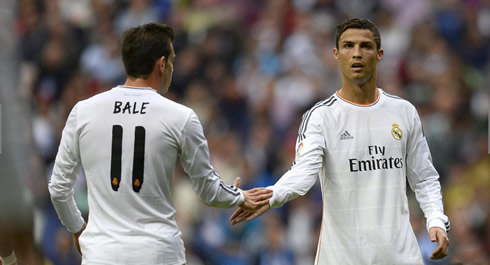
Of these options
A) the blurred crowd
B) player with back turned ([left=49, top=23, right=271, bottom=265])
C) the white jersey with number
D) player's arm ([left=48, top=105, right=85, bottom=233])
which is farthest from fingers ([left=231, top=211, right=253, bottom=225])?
the blurred crowd

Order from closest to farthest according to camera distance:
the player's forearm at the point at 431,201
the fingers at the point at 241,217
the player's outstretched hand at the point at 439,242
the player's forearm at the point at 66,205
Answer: the player's forearm at the point at 66,205 < the player's outstretched hand at the point at 439,242 < the fingers at the point at 241,217 < the player's forearm at the point at 431,201

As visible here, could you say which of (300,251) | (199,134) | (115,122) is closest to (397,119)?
(199,134)

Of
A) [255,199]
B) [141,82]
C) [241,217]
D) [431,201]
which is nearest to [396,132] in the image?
[431,201]

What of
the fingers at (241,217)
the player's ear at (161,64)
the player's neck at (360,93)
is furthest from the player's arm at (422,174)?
the player's ear at (161,64)

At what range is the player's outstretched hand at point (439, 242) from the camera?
5793 mm

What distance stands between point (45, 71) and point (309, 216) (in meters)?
5.27

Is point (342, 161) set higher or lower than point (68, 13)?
lower

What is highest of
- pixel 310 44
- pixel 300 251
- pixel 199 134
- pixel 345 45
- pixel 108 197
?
pixel 310 44

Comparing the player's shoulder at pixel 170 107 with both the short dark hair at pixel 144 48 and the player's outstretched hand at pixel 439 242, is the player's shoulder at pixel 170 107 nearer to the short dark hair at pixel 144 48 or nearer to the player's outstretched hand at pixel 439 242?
the short dark hair at pixel 144 48

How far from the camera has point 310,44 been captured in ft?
41.2

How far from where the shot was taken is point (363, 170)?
19.5 ft

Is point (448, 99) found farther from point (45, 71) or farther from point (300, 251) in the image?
point (45, 71)

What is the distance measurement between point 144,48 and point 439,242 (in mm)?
2224

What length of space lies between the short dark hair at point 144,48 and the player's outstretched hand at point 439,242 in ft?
6.75
